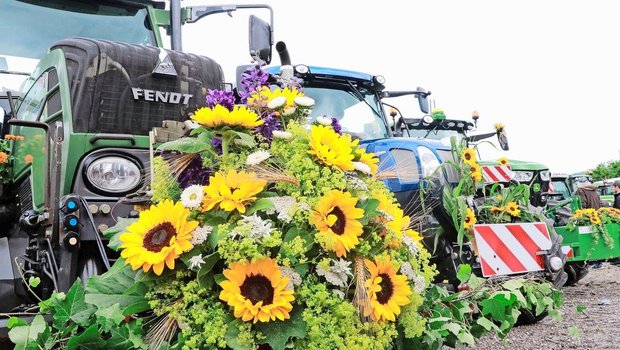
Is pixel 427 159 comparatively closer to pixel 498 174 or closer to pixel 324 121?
pixel 498 174

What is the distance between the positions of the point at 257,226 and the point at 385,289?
1.52 feet

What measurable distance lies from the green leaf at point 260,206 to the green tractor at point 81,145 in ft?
2.04

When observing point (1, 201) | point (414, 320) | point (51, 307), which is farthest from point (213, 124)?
point (1, 201)

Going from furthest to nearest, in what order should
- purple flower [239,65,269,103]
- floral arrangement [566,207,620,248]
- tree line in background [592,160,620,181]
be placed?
tree line in background [592,160,620,181] < floral arrangement [566,207,620,248] < purple flower [239,65,269,103]

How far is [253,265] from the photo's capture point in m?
1.69

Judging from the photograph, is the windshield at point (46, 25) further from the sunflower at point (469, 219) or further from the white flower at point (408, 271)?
the white flower at point (408, 271)

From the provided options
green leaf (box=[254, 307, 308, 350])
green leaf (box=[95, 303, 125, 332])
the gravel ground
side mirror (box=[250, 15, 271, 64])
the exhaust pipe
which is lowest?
the gravel ground

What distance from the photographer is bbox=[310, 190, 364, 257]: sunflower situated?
1761mm

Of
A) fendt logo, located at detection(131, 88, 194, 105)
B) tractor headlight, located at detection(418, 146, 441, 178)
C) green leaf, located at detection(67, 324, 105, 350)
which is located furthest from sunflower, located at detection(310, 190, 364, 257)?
tractor headlight, located at detection(418, 146, 441, 178)

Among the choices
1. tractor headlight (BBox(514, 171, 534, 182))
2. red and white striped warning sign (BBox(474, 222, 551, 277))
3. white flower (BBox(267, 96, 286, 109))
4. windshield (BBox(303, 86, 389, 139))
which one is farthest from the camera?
tractor headlight (BBox(514, 171, 534, 182))

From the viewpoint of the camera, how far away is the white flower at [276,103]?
208 cm

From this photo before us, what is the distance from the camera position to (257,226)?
1.68 metres

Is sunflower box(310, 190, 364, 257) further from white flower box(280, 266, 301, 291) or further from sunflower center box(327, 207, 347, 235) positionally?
white flower box(280, 266, 301, 291)

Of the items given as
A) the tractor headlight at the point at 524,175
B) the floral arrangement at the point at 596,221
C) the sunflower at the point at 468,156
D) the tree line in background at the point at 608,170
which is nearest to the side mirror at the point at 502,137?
the floral arrangement at the point at 596,221
